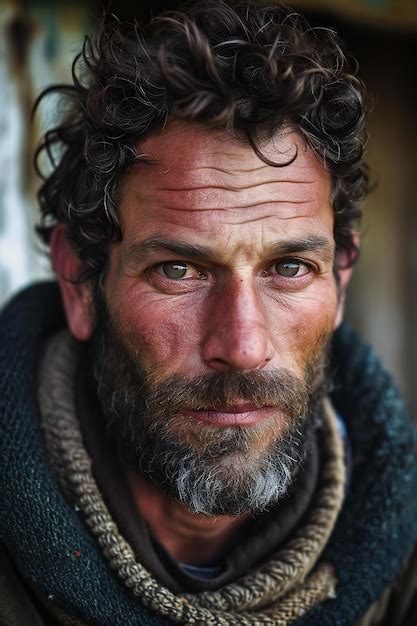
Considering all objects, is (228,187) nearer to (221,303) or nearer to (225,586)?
(221,303)

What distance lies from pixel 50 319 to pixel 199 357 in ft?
2.12

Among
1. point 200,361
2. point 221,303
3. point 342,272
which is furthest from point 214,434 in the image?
point 342,272

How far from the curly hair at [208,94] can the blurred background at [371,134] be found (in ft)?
1.49

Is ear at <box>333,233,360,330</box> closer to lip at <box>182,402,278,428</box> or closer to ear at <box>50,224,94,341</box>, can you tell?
lip at <box>182,402,278,428</box>

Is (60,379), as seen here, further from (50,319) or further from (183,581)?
(183,581)

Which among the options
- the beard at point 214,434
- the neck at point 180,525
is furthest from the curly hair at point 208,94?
the neck at point 180,525

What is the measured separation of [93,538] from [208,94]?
1.02m

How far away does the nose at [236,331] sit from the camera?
1639mm

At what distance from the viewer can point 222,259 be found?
1.70 metres

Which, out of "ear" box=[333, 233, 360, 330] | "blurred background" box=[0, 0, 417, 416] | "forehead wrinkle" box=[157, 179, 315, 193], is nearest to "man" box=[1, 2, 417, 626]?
"forehead wrinkle" box=[157, 179, 315, 193]

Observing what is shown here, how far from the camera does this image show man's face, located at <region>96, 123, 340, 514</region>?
1.70 metres

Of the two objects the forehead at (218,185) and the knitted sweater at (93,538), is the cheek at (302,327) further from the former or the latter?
the knitted sweater at (93,538)

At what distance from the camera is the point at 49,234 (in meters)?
2.37

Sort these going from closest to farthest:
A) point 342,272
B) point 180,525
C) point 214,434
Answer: point 214,434
point 180,525
point 342,272
